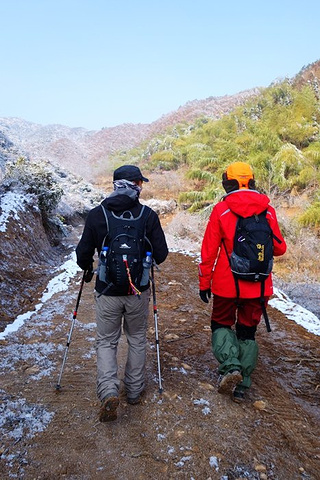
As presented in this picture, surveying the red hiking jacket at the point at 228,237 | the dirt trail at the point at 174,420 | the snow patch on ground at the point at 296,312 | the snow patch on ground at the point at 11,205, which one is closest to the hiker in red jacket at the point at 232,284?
the red hiking jacket at the point at 228,237

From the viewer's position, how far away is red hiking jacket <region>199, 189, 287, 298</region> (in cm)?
300

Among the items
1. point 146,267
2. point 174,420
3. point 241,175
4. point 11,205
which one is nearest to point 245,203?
point 241,175

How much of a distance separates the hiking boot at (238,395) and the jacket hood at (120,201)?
6.26ft

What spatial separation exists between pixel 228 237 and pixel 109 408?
65.9 inches

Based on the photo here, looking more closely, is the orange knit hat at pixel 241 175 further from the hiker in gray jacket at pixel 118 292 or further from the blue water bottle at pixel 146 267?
the blue water bottle at pixel 146 267

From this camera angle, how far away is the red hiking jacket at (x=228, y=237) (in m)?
3.00

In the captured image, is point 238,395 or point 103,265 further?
point 238,395

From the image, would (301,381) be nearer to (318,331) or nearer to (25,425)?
(318,331)

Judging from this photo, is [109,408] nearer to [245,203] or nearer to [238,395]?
[238,395]

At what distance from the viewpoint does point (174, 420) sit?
296 cm

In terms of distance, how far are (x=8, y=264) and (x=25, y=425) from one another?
4.85 meters

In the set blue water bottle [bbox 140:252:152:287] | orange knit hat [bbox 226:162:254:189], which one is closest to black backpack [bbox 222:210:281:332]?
orange knit hat [bbox 226:162:254:189]

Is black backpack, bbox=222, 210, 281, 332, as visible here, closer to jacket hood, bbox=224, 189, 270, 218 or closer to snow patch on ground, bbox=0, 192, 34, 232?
jacket hood, bbox=224, 189, 270, 218

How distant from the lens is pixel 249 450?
8.64 feet
